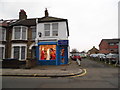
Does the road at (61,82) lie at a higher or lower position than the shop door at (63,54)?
Answer: lower

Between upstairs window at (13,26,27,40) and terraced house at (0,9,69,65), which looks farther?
upstairs window at (13,26,27,40)

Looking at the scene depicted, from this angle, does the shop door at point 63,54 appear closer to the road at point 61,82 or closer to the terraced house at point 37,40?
the terraced house at point 37,40

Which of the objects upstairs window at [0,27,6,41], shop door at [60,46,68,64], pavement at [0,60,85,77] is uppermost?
upstairs window at [0,27,6,41]

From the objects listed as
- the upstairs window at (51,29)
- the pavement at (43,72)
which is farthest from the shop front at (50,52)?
the pavement at (43,72)

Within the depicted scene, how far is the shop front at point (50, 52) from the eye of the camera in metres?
14.6

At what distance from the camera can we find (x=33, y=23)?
645 inches

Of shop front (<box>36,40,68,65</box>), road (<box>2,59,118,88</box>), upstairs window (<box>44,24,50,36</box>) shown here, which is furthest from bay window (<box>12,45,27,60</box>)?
road (<box>2,59,118,88</box>)

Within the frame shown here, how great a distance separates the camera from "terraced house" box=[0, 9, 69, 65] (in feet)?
48.7

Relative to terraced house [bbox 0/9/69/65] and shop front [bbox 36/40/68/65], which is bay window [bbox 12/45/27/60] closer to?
terraced house [bbox 0/9/69/65]

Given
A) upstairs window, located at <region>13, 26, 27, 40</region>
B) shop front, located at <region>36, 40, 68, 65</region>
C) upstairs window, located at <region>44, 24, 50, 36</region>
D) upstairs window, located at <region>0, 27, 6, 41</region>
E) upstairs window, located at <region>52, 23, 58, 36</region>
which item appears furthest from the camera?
upstairs window, located at <region>0, 27, 6, 41</region>

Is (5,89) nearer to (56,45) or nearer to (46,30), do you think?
(56,45)

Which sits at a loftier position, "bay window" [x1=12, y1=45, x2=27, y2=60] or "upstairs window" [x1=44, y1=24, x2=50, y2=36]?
"upstairs window" [x1=44, y1=24, x2=50, y2=36]

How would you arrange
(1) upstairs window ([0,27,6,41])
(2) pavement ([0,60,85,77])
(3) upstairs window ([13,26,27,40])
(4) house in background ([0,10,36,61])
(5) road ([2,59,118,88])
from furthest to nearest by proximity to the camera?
(1) upstairs window ([0,27,6,41])
(3) upstairs window ([13,26,27,40])
(4) house in background ([0,10,36,61])
(2) pavement ([0,60,85,77])
(5) road ([2,59,118,88])

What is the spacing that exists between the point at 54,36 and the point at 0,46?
9.36 m
